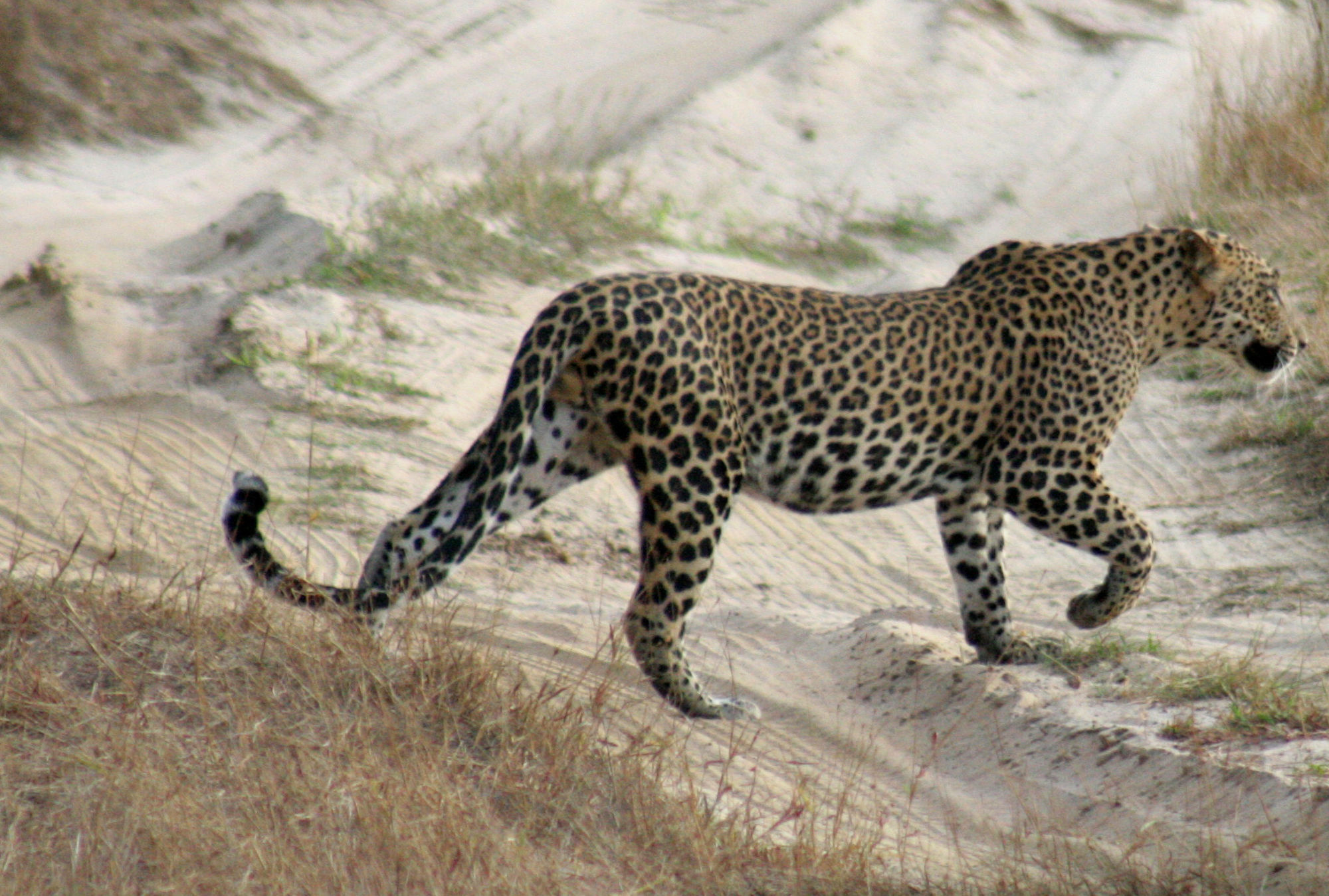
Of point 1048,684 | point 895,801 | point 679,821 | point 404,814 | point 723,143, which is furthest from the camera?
point 723,143

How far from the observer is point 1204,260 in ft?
22.9

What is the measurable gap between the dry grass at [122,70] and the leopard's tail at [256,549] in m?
10.6

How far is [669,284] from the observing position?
19.5ft

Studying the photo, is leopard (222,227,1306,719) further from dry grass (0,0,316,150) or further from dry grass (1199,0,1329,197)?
dry grass (0,0,316,150)

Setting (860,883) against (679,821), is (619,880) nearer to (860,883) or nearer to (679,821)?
(679,821)

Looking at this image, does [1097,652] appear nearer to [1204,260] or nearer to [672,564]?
[1204,260]

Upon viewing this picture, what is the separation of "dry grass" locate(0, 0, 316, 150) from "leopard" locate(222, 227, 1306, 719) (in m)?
10.3

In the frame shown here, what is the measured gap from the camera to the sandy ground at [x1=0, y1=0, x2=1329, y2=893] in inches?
229

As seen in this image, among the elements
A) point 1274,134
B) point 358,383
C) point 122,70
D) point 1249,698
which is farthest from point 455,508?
point 122,70

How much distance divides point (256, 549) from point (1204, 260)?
170 inches

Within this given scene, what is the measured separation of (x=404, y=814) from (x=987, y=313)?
3.57 m

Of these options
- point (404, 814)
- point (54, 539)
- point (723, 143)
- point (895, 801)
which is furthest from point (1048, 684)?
point (723, 143)

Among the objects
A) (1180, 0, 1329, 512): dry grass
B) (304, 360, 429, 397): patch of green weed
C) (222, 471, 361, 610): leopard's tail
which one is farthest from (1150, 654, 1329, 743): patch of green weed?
(304, 360, 429, 397): patch of green weed

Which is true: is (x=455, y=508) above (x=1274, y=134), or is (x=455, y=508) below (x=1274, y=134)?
below
